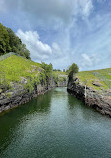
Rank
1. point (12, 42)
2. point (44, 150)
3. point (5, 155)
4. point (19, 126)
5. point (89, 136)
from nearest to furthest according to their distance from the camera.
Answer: point (5, 155) < point (44, 150) < point (89, 136) < point (19, 126) < point (12, 42)

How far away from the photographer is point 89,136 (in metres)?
22.2

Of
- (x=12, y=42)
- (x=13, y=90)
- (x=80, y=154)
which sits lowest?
(x=80, y=154)

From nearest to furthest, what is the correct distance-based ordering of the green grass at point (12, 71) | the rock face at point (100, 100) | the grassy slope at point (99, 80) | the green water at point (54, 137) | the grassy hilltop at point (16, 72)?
the green water at point (54, 137) → the rock face at point (100, 100) → the grassy hilltop at point (16, 72) → the green grass at point (12, 71) → the grassy slope at point (99, 80)

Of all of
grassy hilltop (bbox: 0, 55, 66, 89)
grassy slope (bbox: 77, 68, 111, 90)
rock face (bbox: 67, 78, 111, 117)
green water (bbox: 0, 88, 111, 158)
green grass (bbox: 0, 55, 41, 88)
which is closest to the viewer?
green water (bbox: 0, 88, 111, 158)

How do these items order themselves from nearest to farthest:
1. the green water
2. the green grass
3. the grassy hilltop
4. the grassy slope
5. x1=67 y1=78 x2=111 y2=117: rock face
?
1. the green water
2. x1=67 y1=78 x2=111 y2=117: rock face
3. the grassy hilltop
4. the green grass
5. the grassy slope

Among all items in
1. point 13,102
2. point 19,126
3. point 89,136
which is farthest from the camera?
point 13,102

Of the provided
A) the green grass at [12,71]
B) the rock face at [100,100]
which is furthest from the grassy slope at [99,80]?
the green grass at [12,71]

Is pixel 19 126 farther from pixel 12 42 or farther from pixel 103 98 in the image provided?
pixel 12 42

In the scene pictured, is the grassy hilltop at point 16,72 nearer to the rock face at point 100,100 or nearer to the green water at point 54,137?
the green water at point 54,137

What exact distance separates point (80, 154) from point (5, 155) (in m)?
13.9

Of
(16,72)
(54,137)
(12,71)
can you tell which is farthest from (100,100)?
(12,71)

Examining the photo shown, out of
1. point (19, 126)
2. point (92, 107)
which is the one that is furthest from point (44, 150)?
point (92, 107)

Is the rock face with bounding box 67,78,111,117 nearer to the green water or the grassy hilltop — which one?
the green water

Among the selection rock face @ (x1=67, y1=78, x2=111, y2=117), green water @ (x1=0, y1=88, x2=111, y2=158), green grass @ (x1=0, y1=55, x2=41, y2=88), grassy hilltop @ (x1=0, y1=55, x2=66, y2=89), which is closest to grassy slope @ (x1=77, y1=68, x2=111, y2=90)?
rock face @ (x1=67, y1=78, x2=111, y2=117)
